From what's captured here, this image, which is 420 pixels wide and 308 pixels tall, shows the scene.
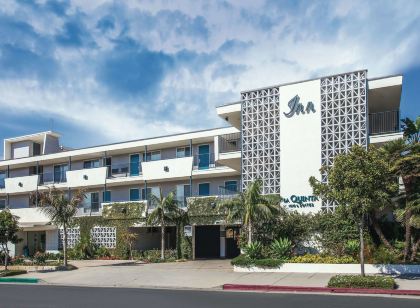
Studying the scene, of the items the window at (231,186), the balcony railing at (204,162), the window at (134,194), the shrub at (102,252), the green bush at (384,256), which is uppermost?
the balcony railing at (204,162)

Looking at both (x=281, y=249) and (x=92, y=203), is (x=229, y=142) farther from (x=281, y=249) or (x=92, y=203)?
(x=92, y=203)

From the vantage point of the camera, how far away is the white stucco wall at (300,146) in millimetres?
29438

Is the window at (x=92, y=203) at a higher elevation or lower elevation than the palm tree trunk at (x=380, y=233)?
higher

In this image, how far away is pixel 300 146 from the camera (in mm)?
29922

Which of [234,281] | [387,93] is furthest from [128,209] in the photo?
[387,93]

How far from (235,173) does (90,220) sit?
41.4 ft

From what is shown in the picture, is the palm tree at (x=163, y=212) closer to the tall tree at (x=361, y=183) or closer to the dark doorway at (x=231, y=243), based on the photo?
the dark doorway at (x=231, y=243)

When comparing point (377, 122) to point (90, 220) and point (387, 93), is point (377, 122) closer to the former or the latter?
point (387, 93)

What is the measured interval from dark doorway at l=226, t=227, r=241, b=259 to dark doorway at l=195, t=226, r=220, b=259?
93 centimetres

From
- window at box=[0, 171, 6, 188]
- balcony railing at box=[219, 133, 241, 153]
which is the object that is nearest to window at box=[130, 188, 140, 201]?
balcony railing at box=[219, 133, 241, 153]

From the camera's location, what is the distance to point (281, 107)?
30828 mm

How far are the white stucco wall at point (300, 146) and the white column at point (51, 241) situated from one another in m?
23.6

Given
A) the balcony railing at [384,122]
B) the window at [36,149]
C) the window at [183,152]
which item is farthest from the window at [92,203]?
the balcony railing at [384,122]

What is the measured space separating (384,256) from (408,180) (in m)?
3.75
